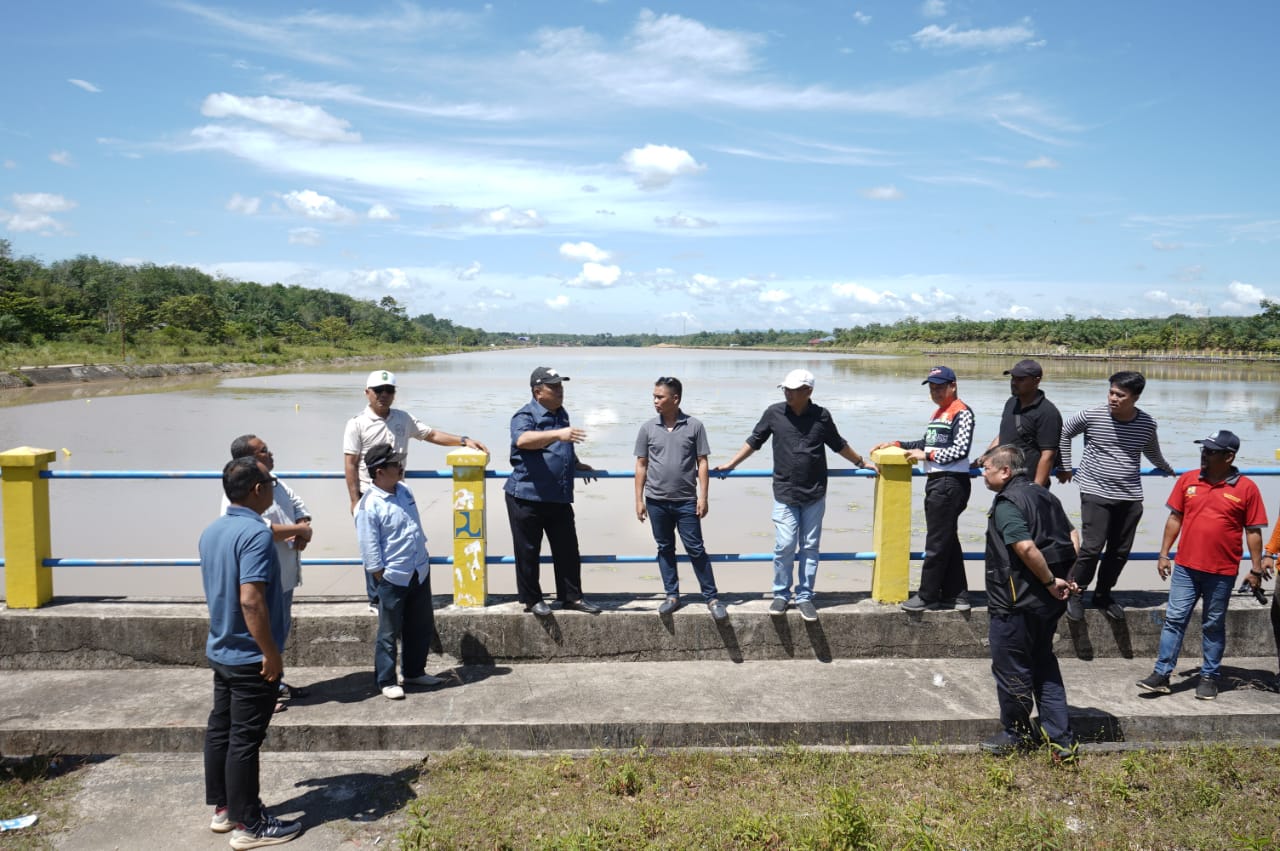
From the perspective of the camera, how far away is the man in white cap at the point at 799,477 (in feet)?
16.6

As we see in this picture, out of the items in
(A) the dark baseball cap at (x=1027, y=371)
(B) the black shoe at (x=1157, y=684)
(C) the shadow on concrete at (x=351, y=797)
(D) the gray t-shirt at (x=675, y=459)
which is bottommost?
(C) the shadow on concrete at (x=351, y=797)

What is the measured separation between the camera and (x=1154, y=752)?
14.1ft

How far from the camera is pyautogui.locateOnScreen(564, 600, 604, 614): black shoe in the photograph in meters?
5.19

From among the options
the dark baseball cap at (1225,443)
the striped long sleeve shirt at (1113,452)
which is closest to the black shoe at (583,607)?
the striped long sleeve shirt at (1113,452)

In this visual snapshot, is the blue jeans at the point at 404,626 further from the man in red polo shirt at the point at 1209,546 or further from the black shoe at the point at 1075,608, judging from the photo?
the man in red polo shirt at the point at 1209,546

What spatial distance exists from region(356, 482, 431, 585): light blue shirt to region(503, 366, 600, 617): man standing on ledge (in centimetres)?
67

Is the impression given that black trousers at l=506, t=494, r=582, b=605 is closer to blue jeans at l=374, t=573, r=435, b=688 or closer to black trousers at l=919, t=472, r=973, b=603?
blue jeans at l=374, t=573, r=435, b=688

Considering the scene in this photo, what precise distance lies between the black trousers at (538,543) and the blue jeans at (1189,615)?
10.8 feet

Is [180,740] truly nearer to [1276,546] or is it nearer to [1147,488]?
[1276,546]

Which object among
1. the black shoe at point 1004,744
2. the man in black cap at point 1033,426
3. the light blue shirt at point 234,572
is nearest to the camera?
the light blue shirt at point 234,572

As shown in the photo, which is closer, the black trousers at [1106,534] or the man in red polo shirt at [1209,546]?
the man in red polo shirt at [1209,546]

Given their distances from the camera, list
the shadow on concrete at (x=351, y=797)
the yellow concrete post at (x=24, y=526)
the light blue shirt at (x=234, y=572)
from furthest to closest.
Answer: the yellow concrete post at (x=24, y=526) → the shadow on concrete at (x=351, y=797) → the light blue shirt at (x=234, y=572)

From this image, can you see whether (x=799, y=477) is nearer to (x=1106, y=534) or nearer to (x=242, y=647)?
(x=1106, y=534)

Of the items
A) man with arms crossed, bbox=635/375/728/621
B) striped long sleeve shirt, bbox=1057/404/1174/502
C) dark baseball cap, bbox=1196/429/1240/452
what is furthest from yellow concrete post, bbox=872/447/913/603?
dark baseball cap, bbox=1196/429/1240/452
